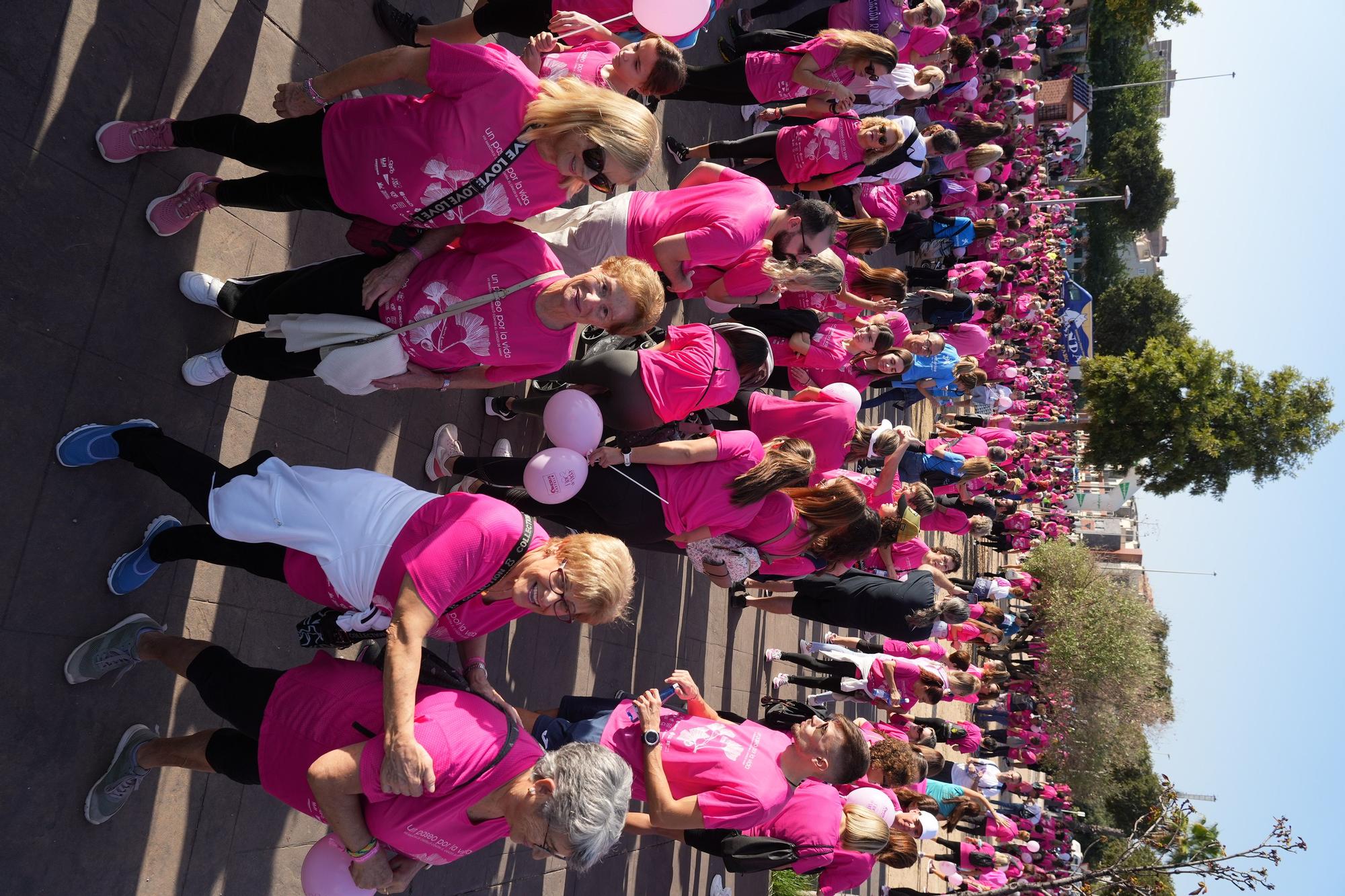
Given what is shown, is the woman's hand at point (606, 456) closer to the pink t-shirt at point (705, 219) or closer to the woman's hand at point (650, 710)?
the pink t-shirt at point (705, 219)

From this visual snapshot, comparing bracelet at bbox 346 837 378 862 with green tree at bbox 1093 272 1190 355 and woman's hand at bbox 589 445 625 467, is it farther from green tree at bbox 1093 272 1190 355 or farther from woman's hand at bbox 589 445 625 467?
green tree at bbox 1093 272 1190 355

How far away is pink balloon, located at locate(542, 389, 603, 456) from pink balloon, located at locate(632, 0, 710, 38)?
229 centimetres

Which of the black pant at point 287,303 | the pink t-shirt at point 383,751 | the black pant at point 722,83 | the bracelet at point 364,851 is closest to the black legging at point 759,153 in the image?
the black pant at point 722,83

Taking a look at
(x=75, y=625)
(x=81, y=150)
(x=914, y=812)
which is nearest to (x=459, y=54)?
(x=81, y=150)

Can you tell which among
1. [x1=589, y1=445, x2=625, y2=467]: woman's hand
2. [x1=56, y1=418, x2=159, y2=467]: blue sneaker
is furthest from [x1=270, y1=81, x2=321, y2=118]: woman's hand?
[x1=589, y1=445, x2=625, y2=467]: woman's hand

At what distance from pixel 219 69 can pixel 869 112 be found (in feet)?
22.3

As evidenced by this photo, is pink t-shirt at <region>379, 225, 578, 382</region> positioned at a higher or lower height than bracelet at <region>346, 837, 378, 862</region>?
higher

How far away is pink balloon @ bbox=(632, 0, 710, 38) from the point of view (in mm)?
4742

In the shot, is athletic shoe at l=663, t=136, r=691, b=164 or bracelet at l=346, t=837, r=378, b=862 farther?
athletic shoe at l=663, t=136, r=691, b=164

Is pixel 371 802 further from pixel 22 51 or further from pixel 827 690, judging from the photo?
pixel 827 690

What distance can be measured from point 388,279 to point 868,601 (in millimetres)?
5101

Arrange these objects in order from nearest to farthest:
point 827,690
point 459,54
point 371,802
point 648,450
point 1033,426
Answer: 1. point 371,802
2. point 459,54
3. point 648,450
4. point 827,690
5. point 1033,426

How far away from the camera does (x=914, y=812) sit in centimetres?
718

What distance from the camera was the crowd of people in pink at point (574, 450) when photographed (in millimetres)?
2793
